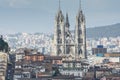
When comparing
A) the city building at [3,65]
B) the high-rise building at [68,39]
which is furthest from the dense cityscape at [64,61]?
the city building at [3,65]

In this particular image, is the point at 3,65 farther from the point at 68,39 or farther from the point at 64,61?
the point at 68,39

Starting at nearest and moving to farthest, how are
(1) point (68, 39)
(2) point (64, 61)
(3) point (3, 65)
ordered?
1. (3) point (3, 65)
2. (2) point (64, 61)
3. (1) point (68, 39)

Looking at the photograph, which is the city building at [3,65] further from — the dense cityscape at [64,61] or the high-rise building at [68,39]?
the high-rise building at [68,39]

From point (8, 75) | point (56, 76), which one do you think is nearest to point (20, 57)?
point (56, 76)

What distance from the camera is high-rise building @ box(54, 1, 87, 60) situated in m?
154

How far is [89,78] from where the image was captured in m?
113

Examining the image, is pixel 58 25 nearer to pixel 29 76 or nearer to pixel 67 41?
pixel 67 41

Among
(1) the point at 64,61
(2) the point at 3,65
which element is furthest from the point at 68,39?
(2) the point at 3,65

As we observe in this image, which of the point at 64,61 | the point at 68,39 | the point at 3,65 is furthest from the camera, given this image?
the point at 68,39

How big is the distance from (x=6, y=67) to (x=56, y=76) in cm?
Result: 3455

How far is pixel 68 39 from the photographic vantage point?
522 ft

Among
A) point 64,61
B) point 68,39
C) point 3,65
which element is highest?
point 68,39

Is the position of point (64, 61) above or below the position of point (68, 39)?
below

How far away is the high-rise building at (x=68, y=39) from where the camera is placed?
15388 cm
